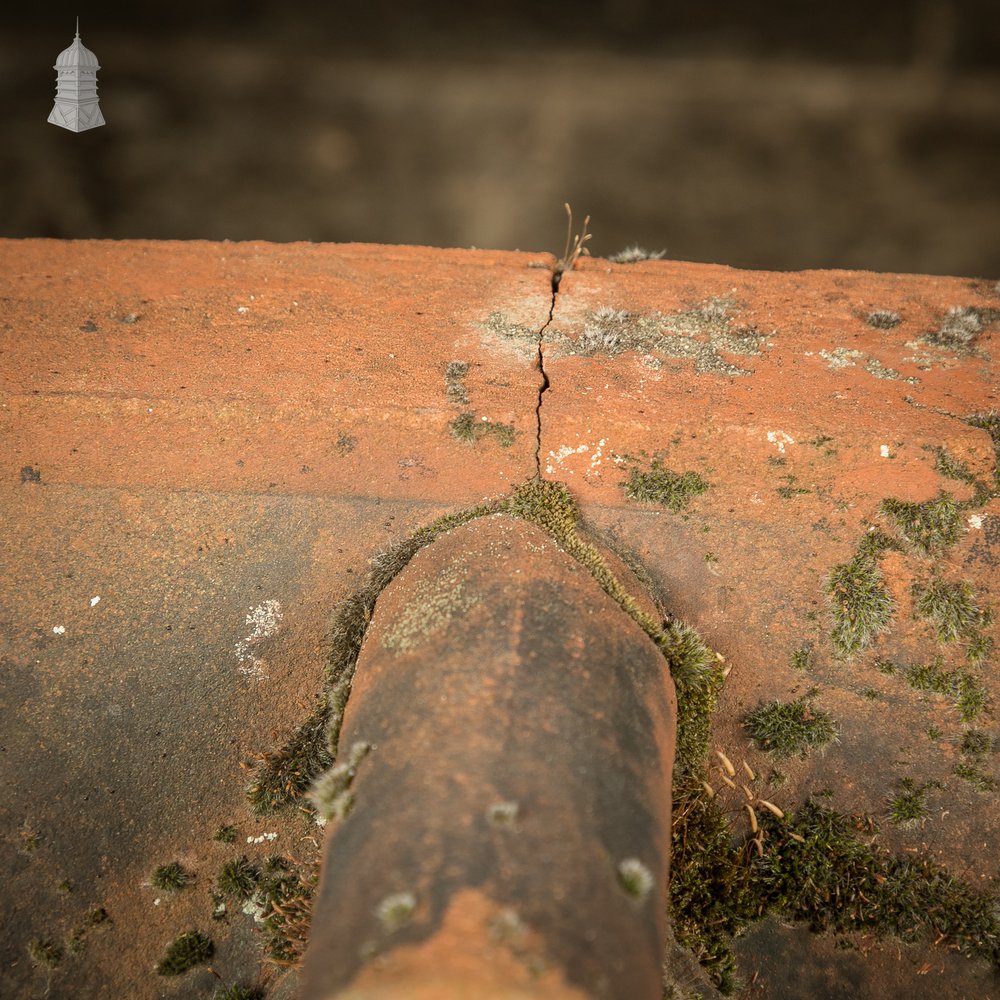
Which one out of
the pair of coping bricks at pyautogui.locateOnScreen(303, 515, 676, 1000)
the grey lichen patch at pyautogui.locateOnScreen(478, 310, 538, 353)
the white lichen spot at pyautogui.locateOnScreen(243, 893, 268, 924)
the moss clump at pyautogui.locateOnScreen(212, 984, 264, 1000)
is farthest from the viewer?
the grey lichen patch at pyautogui.locateOnScreen(478, 310, 538, 353)

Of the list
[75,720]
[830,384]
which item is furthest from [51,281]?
[830,384]

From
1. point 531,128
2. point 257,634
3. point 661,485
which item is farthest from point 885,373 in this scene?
point 531,128

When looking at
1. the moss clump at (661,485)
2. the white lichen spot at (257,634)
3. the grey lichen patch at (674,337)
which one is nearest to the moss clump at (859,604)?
the moss clump at (661,485)

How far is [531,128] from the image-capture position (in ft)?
18.2

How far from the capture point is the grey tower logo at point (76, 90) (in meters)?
4.30

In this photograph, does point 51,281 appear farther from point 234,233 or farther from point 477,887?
point 234,233

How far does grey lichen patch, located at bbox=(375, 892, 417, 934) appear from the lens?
1.27 metres

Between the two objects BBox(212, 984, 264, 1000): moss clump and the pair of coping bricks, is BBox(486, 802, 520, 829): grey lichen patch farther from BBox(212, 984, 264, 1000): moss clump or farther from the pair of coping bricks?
BBox(212, 984, 264, 1000): moss clump

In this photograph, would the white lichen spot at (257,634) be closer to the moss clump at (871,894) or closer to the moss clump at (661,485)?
the moss clump at (661,485)

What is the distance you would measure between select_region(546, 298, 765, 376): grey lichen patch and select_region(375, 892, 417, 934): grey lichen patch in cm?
174

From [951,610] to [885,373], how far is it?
2.52 ft

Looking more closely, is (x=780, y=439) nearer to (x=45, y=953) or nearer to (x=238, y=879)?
(x=238, y=879)

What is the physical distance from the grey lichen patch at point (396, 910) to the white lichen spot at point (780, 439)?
1619 mm

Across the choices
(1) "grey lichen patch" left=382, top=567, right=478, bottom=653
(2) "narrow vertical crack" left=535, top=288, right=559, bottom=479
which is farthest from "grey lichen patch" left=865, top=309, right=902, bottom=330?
(1) "grey lichen patch" left=382, top=567, right=478, bottom=653
